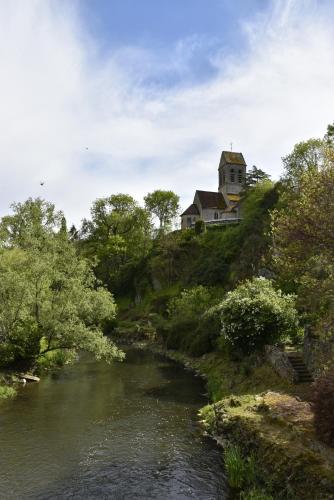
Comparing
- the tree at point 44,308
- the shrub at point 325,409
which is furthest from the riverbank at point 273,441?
the tree at point 44,308

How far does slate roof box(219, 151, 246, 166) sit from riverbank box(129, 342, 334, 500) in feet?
286

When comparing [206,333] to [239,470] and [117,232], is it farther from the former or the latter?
[117,232]

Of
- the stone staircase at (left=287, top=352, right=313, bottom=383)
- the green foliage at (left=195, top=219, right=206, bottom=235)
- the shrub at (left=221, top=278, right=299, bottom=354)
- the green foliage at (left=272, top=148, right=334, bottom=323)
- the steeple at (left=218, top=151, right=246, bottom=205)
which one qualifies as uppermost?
the steeple at (left=218, top=151, right=246, bottom=205)

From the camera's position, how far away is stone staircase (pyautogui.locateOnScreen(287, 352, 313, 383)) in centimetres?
2489

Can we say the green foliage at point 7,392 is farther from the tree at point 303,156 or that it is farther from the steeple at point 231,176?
the steeple at point 231,176

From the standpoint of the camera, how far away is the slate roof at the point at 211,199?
104625mm

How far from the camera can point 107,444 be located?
824 inches

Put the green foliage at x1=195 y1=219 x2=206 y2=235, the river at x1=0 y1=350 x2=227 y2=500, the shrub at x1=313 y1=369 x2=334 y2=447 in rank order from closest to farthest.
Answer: the shrub at x1=313 y1=369 x2=334 y2=447, the river at x1=0 y1=350 x2=227 y2=500, the green foliage at x1=195 y1=219 x2=206 y2=235

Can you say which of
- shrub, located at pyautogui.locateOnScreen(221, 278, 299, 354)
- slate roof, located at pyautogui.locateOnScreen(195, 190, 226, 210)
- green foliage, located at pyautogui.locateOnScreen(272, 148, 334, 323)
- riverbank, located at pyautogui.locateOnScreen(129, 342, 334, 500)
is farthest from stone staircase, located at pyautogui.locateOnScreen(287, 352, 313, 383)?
slate roof, located at pyautogui.locateOnScreen(195, 190, 226, 210)

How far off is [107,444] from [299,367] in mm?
12084

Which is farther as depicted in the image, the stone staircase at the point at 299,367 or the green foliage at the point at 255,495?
the stone staircase at the point at 299,367

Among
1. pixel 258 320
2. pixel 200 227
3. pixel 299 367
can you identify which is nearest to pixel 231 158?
pixel 200 227

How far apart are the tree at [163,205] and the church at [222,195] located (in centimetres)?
362

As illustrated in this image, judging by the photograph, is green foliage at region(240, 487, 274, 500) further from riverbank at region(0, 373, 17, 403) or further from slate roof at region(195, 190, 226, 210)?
slate roof at region(195, 190, 226, 210)
